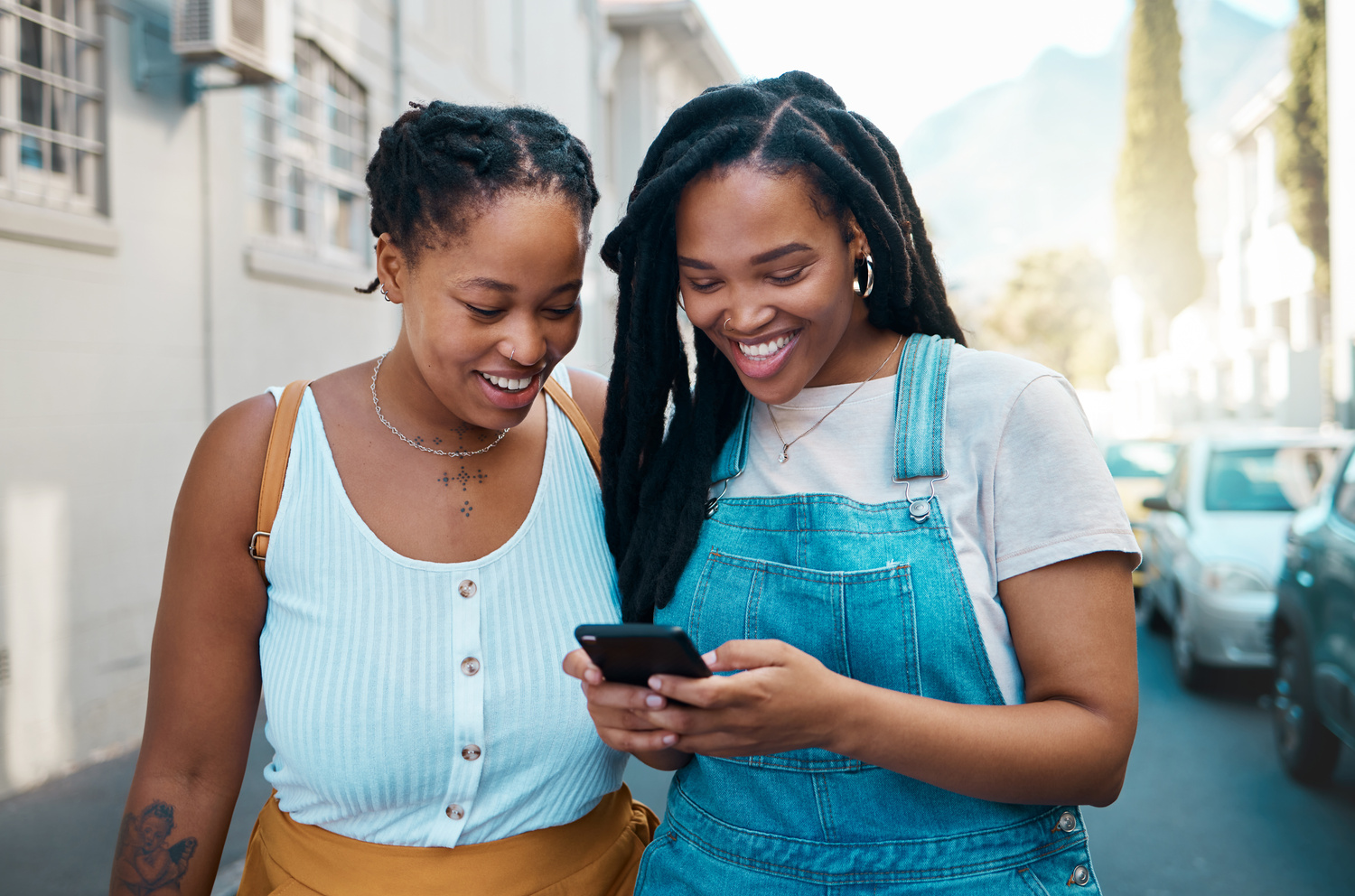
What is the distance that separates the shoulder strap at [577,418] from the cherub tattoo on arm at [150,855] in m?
1.02

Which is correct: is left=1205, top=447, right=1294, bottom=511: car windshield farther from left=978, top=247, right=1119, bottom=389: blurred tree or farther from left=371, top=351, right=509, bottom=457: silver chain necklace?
left=978, top=247, right=1119, bottom=389: blurred tree

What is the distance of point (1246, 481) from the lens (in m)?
7.48

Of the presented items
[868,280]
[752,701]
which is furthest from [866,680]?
[868,280]

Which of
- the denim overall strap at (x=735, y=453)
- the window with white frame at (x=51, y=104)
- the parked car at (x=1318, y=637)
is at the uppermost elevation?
the window with white frame at (x=51, y=104)

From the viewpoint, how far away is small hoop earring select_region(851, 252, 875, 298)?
6.04 feet

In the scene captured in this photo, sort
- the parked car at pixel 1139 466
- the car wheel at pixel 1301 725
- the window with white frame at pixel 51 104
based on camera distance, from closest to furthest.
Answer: the car wheel at pixel 1301 725 → the window with white frame at pixel 51 104 → the parked car at pixel 1139 466

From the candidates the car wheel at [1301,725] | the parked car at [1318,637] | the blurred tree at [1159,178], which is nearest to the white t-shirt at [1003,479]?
the parked car at [1318,637]

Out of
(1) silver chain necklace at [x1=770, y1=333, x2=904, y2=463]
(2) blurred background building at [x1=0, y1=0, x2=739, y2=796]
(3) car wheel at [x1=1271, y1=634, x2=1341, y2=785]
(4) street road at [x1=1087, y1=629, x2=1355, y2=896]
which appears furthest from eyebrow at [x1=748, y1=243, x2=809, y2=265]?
(2) blurred background building at [x1=0, y1=0, x2=739, y2=796]

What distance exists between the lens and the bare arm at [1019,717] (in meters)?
1.41

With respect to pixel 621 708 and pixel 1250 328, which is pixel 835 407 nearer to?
pixel 621 708

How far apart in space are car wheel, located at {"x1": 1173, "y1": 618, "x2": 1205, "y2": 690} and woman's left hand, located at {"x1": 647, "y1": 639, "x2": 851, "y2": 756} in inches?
248

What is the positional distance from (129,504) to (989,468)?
564 cm

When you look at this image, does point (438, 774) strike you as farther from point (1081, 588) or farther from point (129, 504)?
point (129, 504)

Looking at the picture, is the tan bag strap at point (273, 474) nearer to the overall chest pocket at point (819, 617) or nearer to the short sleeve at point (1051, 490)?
the overall chest pocket at point (819, 617)
